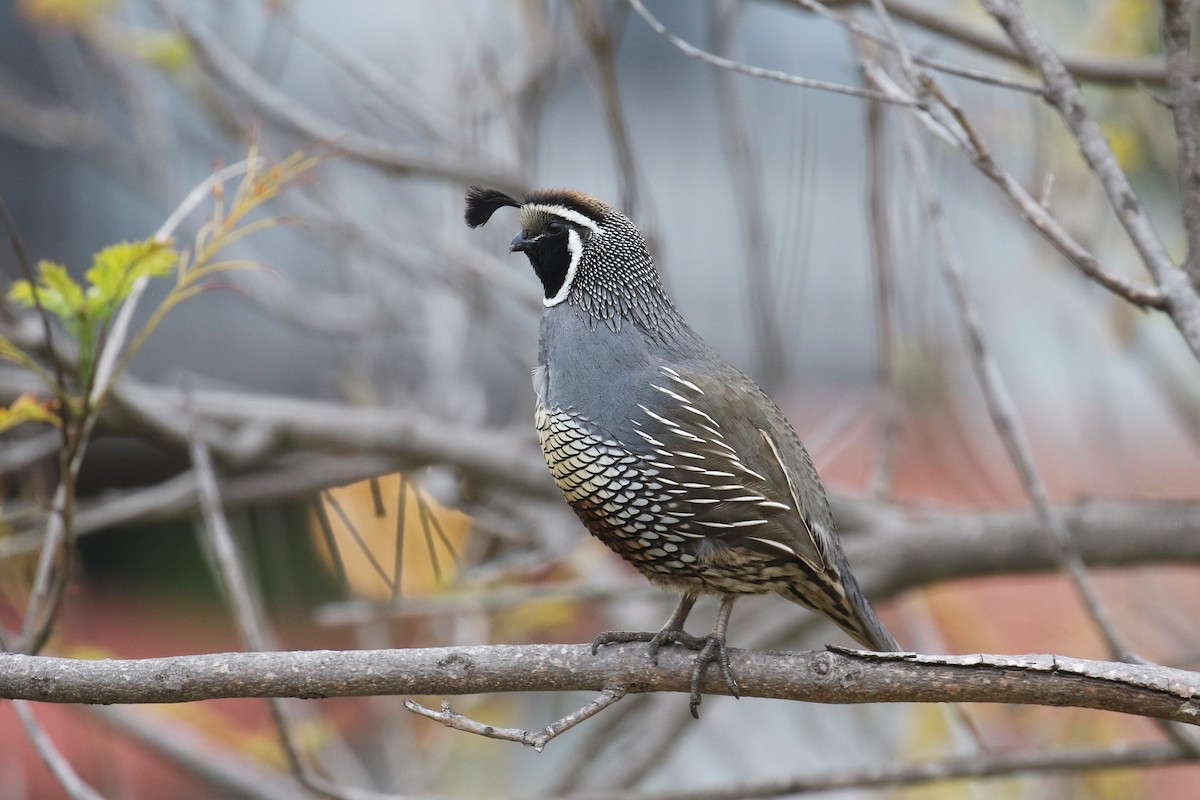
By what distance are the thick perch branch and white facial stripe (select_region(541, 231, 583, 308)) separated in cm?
94

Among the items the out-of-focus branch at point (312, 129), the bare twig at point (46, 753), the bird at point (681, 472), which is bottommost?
the bare twig at point (46, 753)

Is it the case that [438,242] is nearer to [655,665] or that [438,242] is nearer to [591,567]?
[591,567]

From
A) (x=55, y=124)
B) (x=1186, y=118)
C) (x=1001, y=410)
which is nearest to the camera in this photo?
(x=1186, y=118)

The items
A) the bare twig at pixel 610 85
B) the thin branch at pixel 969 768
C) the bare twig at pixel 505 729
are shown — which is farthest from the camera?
the bare twig at pixel 610 85

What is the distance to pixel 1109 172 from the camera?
2.60 metres

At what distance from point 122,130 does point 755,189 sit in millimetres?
4794

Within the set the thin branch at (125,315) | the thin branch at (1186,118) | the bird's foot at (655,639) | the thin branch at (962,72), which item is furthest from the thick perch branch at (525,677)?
the thin branch at (962,72)

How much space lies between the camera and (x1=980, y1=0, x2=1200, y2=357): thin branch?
2518 mm

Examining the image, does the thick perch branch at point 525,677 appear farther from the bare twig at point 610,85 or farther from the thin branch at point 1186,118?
the bare twig at point 610,85

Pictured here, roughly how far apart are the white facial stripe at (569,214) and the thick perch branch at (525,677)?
1.07 meters

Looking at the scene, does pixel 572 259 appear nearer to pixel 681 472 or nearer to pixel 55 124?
pixel 681 472

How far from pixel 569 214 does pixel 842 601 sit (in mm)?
1076

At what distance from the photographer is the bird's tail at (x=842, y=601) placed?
9.20ft

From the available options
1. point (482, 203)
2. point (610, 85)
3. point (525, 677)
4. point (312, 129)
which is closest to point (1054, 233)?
point (482, 203)
